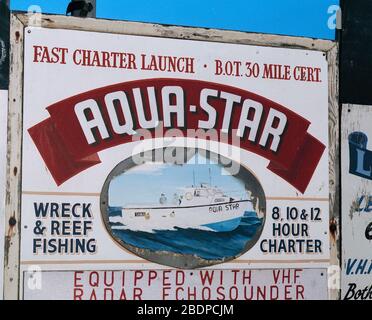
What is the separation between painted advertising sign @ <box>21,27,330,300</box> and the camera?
11.5 feet

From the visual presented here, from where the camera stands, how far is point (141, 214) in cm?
358

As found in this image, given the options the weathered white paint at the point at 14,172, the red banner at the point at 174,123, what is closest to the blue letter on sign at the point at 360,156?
the red banner at the point at 174,123

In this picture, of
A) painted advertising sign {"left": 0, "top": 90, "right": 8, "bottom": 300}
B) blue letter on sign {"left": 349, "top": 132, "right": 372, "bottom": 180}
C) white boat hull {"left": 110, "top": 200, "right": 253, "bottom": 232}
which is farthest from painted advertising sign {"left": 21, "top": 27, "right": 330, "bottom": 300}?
blue letter on sign {"left": 349, "top": 132, "right": 372, "bottom": 180}

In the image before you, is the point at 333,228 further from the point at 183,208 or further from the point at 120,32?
the point at 120,32

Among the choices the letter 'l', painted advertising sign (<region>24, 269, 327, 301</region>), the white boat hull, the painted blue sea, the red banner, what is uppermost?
the red banner

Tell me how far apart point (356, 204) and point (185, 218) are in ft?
3.84

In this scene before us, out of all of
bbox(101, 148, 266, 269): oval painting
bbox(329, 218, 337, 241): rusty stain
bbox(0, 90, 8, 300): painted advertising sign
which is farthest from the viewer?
bbox(329, 218, 337, 241): rusty stain

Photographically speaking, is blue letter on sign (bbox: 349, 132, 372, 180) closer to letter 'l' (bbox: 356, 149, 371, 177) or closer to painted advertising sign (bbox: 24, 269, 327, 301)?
letter 'l' (bbox: 356, 149, 371, 177)

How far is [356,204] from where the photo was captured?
4094 millimetres

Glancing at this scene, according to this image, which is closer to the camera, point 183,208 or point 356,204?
point 183,208

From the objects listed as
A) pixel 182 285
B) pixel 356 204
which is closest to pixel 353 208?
pixel 356 204

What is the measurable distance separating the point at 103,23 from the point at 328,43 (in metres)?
1.45
